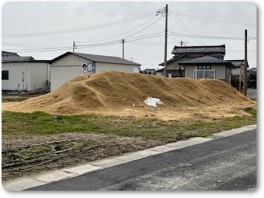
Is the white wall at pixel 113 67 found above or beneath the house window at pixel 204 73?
above

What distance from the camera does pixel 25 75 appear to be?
35562mm

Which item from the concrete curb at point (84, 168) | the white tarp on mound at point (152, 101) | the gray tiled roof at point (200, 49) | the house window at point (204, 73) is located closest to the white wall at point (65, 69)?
the house window at point (204, 73)

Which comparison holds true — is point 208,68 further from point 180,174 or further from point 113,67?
point 180,174

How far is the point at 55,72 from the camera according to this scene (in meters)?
33.5

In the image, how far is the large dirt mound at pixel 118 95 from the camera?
56.0 ft

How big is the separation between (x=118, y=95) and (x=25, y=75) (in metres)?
19.3

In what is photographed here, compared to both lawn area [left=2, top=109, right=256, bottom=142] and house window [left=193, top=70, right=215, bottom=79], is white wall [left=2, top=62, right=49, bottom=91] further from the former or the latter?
lawn area [left=2, top=109, right=256, bottom=142]

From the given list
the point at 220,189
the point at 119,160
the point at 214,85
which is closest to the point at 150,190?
the point at 220,189

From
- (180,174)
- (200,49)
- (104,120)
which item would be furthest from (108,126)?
(200,49)

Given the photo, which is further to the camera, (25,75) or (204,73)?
(25,75)

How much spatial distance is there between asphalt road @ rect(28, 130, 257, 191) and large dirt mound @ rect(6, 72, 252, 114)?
8960 millimetres

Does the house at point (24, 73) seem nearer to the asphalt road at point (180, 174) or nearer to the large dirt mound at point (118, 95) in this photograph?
the large dirt mound at point (118, 95)

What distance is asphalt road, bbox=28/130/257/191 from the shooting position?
5.32m

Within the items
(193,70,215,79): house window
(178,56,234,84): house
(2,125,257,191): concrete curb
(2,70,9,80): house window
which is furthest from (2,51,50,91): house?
(2,125,257,191): concrete curb
